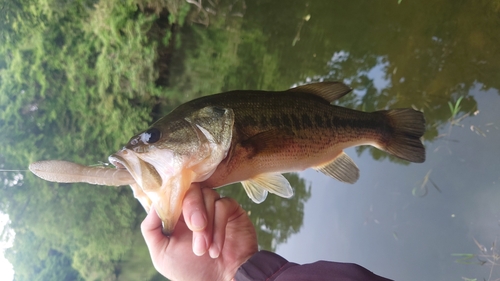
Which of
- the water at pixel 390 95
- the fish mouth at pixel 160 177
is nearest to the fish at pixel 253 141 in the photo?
the fish mouth at pixel 160 177

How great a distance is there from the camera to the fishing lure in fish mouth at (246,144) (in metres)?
1.16

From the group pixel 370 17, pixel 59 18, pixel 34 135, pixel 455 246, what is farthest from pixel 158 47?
pixel 455 246

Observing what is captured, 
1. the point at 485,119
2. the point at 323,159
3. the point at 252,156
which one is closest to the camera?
the point at 252,156

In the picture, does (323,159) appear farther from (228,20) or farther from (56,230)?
(56,230)

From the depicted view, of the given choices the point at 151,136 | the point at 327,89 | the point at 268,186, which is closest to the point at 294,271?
the point at 268,186

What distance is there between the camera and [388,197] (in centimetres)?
332

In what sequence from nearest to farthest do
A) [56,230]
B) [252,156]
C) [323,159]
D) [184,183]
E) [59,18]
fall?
[184,183] < [252,156] < [323,159] < [59,18] < [56,230]

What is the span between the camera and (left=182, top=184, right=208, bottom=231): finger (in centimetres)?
120

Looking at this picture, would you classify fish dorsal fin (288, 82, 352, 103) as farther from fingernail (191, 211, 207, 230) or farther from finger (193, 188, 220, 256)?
fingernail (191, 211, 207, 230)

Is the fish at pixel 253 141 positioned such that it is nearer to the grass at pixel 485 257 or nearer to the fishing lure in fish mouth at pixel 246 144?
the fishing lure in fish mouth at pixel 246 144

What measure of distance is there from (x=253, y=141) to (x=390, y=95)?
2.73m

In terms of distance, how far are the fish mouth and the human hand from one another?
6 cm

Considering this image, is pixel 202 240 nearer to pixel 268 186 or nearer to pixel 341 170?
pixel 268 186

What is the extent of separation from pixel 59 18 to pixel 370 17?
4.31m
